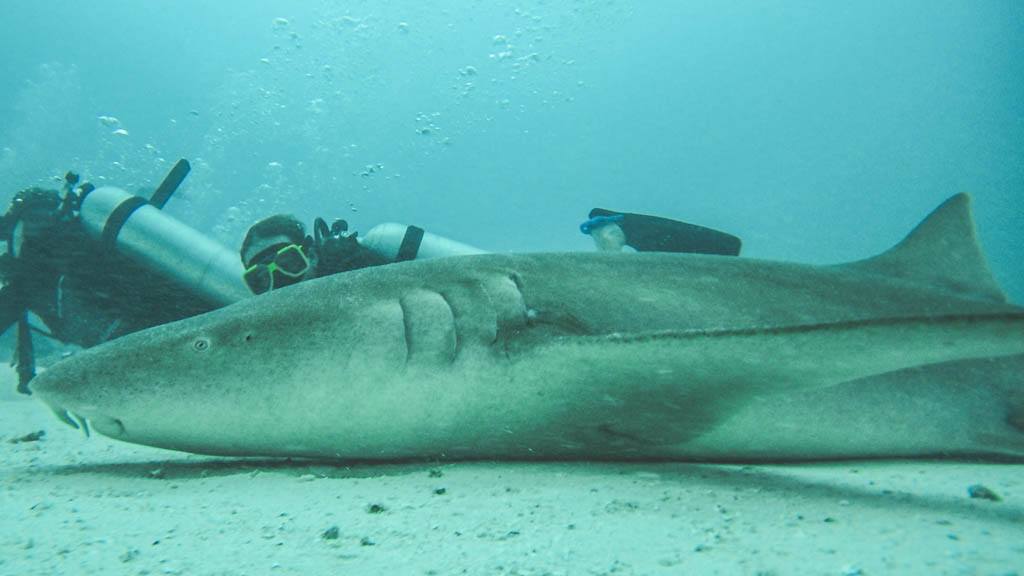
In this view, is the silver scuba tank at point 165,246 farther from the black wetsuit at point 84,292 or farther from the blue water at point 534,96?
the blue water at point 534,96

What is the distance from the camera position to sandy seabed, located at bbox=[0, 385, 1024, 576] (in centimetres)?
136

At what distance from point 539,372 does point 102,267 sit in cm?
793

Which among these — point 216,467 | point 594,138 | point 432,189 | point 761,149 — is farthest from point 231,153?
point 216,467

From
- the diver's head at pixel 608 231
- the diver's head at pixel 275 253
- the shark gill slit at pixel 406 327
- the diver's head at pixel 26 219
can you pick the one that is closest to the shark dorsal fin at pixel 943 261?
the shark gill slit at pixel 406 327

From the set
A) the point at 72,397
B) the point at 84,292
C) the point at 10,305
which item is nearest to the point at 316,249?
the point at 84,292

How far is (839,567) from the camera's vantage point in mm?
1264

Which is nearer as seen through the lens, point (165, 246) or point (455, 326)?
point (455, 326)

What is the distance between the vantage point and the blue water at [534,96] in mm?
83375

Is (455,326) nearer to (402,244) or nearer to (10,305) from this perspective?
(402,244)

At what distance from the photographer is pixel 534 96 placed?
142125mm

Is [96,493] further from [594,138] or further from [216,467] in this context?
[594,138]

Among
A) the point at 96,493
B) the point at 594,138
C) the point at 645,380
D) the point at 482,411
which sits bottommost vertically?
the point at 96,493

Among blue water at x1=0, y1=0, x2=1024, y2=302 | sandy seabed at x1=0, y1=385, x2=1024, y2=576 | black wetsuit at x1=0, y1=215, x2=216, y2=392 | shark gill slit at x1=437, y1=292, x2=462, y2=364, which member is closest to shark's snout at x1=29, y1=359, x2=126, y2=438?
sandy seabed at x1=0, y1=385, x2=1024, y2=576

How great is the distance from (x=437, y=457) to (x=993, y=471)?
2.47 meters
